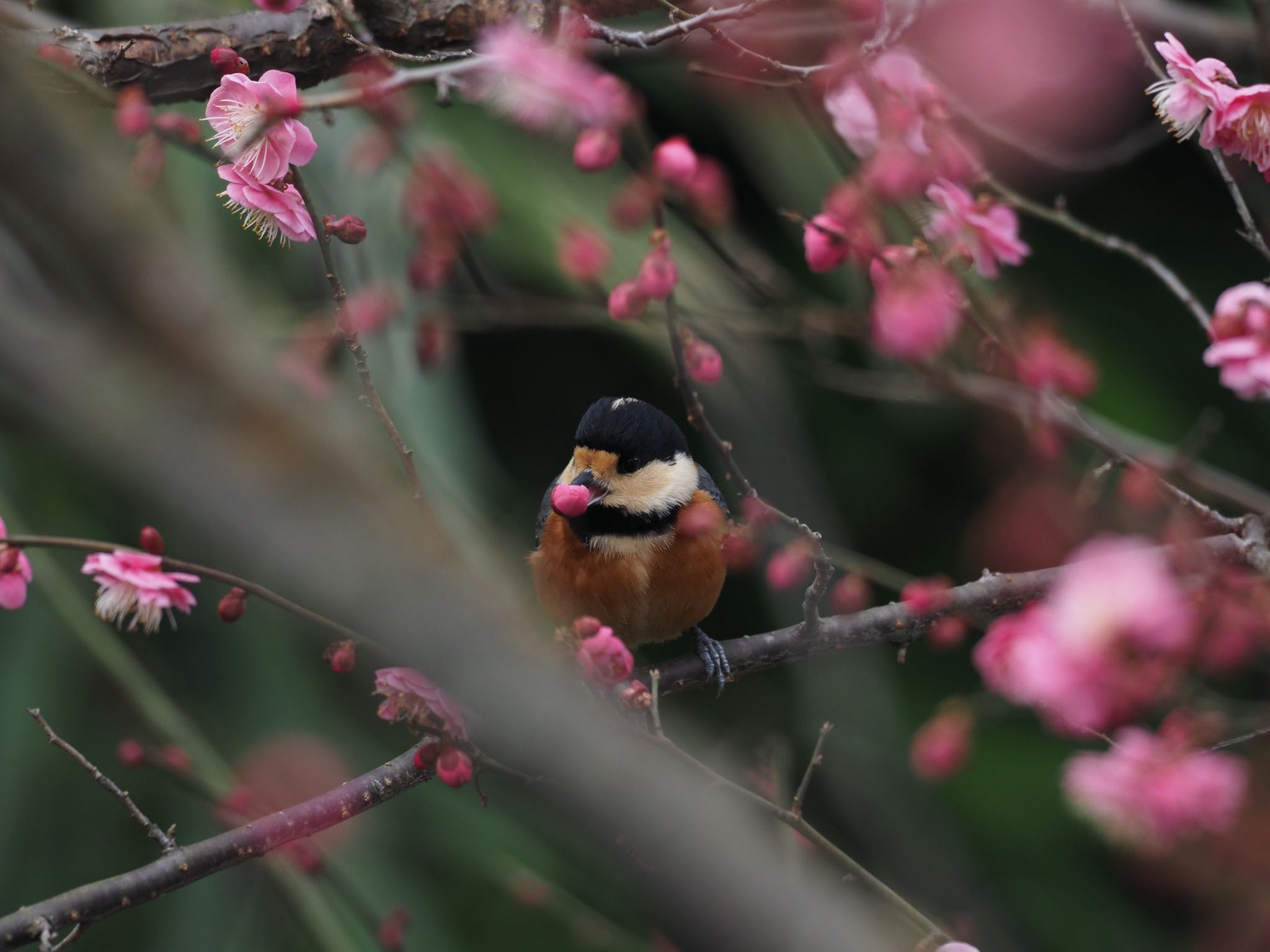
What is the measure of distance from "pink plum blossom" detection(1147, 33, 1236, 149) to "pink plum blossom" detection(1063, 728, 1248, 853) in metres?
0.47

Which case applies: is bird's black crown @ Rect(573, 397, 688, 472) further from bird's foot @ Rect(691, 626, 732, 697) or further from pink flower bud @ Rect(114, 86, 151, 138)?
pink flower bud @ Rect(114, 86, 151, 138)

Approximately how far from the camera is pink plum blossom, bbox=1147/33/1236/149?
94cm

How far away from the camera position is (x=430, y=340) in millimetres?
1390

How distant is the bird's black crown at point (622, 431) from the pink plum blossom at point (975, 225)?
19.9 inches

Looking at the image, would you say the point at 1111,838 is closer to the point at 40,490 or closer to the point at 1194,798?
the point at 1194,798

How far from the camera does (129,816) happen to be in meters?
2.04

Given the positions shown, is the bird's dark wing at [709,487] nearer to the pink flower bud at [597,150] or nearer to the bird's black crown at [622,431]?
the bird's black crown at [622,431]

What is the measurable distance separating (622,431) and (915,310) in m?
0.69

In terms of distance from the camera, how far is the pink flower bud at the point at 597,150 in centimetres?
89

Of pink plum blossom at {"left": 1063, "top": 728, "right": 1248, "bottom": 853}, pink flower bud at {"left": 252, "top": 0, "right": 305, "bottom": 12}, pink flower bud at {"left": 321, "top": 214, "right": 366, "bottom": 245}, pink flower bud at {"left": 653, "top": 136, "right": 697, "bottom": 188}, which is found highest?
pink flower bud at {"left": 252, "top": 0, "right": 305, "bottom": 12}

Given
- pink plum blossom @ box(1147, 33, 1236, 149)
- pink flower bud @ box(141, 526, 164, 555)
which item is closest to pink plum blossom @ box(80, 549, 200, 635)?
pink flower bud @ box(141, 526, 164, 555)

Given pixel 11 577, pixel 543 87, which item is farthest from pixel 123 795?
pixel 543 87

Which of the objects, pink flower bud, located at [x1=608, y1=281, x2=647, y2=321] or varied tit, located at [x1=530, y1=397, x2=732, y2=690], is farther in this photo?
varied tit, located at [x1=530, y1=397, x2=732, y2=690]

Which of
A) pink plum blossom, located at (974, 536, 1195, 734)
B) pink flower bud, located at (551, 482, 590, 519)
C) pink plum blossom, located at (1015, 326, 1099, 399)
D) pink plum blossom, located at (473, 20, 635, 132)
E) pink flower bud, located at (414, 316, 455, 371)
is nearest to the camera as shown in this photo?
pink plum blossom, located at (974, 536, 1195, 734)
